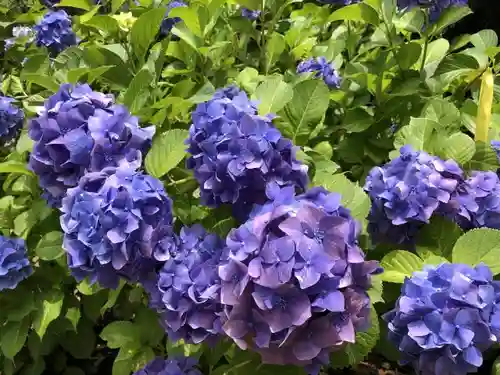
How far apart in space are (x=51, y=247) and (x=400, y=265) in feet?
2.59

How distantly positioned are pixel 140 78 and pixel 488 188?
753 mm

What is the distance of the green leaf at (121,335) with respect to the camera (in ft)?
4.50

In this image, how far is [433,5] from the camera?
1.44 meters

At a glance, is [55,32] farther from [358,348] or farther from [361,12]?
[358,348]

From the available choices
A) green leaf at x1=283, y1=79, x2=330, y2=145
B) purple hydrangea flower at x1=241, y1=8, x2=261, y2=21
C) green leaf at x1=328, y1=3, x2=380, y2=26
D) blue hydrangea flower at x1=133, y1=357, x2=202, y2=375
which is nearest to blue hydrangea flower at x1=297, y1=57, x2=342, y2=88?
green leaf at x1=328, y1=3, x2=380, y2=26

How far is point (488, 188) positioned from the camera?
1.14 m

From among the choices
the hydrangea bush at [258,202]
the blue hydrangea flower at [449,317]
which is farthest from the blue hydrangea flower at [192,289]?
the blue hydrangea flower at [449,317]

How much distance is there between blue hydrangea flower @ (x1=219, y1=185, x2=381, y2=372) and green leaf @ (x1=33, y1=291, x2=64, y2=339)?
818 mm

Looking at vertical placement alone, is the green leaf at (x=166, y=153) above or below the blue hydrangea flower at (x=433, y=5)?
below

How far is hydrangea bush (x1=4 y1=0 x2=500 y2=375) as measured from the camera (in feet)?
2.91

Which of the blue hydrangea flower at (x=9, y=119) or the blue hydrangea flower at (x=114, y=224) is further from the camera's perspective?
the blue hydrangea flower at (x=9, y=119)

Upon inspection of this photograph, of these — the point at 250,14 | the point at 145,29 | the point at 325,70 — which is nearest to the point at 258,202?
the point at 145,29

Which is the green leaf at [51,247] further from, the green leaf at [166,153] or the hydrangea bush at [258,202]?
the green leaf at [166,153]

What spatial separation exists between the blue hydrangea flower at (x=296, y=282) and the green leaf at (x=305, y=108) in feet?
1.33
